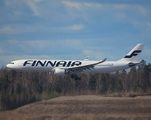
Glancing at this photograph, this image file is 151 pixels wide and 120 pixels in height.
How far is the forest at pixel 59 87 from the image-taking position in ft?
229

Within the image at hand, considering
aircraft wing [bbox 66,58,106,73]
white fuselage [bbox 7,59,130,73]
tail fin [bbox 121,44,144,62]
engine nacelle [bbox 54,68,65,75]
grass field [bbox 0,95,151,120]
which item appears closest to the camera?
grass field [bbox 0,95,151,120]

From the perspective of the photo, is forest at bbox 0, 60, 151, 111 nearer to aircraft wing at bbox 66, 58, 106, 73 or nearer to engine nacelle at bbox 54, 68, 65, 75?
aircraft wing at bbox 66, 58, 106, 73

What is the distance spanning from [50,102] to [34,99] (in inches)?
512

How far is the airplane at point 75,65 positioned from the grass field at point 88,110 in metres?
7.86

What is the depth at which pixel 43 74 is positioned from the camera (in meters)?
107

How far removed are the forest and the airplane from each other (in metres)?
5.24

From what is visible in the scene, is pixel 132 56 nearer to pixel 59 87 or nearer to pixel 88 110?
pixel 59 87

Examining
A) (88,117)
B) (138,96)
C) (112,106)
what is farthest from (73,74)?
(88,117)

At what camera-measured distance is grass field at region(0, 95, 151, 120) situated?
46.4 meters

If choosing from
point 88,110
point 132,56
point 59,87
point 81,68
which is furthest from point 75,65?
point 59,87

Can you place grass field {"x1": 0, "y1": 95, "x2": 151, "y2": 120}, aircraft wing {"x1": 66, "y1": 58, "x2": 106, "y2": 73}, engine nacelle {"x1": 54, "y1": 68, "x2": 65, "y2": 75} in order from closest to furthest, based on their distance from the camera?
grass field {"x1": 0, "y1": 95, "x2": 151, "y2": 120} → engine nacelle {"x1": 54, "y1": 68, "x2": 65, "y2": 75} → aircraft wing {"x1": 66, "y1": 58, "x2": 106, "y2": 73}

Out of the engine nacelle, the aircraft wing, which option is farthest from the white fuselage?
the engine nacelle

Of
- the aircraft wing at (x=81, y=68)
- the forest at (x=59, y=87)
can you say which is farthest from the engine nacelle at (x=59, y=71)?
the forest at (x=59, y=87)

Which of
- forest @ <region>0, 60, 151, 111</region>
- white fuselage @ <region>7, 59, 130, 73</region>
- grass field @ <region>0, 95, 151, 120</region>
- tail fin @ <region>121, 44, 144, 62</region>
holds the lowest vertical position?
grass field @ <region>0, 95, 151, 120</region>
